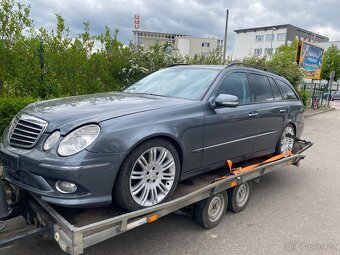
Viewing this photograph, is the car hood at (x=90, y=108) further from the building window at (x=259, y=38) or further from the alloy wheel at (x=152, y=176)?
the building window at (x=259, y=38)

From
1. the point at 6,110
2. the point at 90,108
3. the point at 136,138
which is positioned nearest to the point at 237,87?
the point at 136,138

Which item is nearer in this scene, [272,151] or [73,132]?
[73,132]

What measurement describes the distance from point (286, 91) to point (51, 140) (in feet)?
14.0

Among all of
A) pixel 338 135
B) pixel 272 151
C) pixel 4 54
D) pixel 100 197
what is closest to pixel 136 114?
pixel 100 197

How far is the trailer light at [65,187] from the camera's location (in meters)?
2.55

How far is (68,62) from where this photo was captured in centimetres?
718

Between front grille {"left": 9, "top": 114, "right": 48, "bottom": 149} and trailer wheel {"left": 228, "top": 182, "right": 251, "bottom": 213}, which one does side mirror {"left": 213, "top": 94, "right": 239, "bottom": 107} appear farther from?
front grille {"left": 9, "top": 114, "right": 48, "bottom": 149}

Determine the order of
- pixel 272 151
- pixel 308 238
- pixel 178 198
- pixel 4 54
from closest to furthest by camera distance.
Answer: pixel 178 198
pixel 308 238
pixel 272 151
pixel 4 54

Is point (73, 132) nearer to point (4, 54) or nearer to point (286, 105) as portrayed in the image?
point (286, 105)

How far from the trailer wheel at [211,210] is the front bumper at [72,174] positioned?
1346mm

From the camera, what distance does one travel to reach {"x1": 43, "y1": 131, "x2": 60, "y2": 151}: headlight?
2.58 metres

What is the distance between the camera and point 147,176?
9.86ft

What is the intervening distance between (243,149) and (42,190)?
2659mm

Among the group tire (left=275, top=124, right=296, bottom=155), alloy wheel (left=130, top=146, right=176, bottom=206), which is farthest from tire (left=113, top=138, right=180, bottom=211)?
tire (left=275, top=124, right=296, bottom=155)
